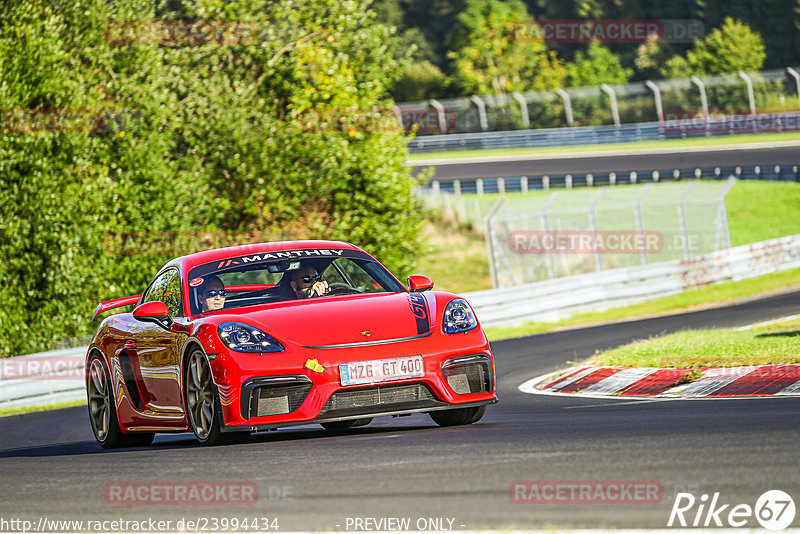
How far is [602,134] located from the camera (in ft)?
186

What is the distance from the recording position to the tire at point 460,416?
8242 mm

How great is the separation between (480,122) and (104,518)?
57098 mm

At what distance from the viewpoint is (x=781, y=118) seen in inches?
2055

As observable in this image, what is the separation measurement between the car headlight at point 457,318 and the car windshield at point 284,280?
2.42 ft

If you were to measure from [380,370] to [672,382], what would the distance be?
4.00 metres

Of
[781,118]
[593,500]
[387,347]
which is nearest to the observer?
[593,500]

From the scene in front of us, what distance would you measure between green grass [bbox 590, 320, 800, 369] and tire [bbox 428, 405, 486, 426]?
3.50 metres

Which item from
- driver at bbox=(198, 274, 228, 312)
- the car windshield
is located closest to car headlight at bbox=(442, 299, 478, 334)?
the car windshield

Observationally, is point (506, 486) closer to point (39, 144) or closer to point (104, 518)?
point (104, 518)

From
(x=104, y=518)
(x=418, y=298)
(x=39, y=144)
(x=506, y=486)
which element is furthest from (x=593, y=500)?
(x=39, y=144)

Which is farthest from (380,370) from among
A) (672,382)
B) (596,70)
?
(596,70)

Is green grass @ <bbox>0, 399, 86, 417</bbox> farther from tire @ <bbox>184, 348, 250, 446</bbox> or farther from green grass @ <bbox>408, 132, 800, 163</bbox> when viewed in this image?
green grass @ <bbox>408, 132, 800, 163</bbox>

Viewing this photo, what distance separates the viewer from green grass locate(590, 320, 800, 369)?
11039 mm

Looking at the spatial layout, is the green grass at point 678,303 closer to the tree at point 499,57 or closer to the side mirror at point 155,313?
the side mirror at point 155,313
